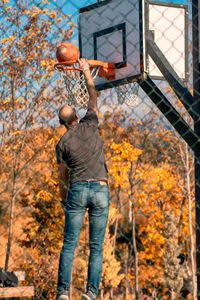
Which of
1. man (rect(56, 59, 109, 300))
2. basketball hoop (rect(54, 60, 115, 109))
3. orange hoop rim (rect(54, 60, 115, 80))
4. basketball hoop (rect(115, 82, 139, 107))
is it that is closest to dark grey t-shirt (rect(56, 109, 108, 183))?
man (rect(56, 59, 109, 300))

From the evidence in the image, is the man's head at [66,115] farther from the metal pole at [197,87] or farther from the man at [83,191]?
the metal pole at [197,87]

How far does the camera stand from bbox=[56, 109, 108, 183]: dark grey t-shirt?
104 inches

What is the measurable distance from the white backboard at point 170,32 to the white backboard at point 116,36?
0.31 ft

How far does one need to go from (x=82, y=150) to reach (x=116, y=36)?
143cm

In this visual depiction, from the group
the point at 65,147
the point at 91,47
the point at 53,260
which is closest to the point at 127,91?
the point at 91,47

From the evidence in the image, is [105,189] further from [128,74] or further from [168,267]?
[168,267]

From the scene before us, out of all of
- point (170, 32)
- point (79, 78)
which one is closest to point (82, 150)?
point (79, 78)

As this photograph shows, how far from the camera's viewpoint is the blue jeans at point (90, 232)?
2543mm

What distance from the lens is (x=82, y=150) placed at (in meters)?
2.66

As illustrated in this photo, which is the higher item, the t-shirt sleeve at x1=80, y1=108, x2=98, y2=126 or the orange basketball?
the orange basketball

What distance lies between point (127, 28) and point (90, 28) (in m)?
0.46

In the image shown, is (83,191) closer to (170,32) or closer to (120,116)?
(170,32)

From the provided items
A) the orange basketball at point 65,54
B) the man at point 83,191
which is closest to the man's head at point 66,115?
the man at point 83,191

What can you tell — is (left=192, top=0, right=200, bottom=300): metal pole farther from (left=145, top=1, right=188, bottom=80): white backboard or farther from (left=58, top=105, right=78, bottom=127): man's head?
(left=58, top=105, right=78, bottom=127): man's head
